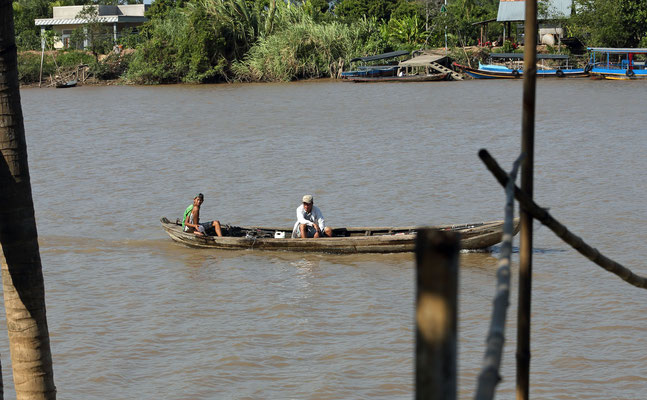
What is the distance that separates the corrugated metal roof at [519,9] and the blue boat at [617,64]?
490cm

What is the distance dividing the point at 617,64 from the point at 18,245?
1652 inches

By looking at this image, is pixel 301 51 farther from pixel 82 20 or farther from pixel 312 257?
pixel 312 257

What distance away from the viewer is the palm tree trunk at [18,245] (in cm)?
379

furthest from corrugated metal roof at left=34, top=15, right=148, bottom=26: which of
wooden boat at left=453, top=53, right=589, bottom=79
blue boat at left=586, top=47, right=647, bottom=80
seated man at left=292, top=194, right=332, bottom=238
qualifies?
seated man at left=292, top=194, right=332, bottom=238

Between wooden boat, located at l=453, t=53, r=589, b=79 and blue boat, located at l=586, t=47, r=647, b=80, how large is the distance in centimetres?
91

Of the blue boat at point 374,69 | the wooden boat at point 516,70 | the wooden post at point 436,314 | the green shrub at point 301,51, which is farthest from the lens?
the green shrub at point 301,51

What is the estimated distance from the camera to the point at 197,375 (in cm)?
825

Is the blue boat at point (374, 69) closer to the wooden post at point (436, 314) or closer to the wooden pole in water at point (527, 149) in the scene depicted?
the wooden pole in water at point (527, 149)

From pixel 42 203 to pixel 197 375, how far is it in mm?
10142

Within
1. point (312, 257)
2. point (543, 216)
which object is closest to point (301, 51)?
point (312, 257)

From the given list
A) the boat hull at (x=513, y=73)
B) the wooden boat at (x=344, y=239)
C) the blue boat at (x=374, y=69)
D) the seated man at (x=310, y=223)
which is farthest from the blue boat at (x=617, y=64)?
the seated man at (x=310, y=223)

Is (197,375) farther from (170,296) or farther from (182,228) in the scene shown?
(182,228)

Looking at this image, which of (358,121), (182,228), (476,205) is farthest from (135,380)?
(358,121)

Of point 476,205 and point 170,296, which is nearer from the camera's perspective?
point 170,296
